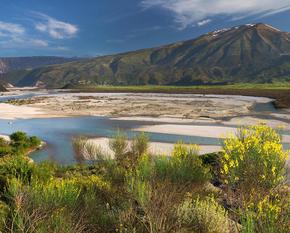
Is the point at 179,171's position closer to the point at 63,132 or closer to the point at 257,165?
the point at 257,165

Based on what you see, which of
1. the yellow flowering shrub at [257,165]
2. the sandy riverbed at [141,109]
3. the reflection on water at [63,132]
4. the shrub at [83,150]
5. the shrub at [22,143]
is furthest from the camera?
the sandy riverbed at [141,109]

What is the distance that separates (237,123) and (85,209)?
1743 inches

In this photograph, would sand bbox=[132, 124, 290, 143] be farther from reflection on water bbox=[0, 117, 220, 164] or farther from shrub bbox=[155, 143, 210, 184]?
shrub bbox=[155, 143, 210, 184]

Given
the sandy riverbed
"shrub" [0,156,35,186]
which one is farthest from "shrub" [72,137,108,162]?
the sandy riverbed

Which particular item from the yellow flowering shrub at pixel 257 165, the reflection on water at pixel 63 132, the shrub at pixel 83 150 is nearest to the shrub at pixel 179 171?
the yellow flowering shrub at pixel 257 165

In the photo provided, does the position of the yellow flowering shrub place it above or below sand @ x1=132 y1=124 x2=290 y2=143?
above

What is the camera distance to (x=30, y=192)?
380 inches

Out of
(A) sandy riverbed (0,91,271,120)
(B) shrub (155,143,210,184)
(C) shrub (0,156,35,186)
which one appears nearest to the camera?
(B) shrub (155,143,210,184)

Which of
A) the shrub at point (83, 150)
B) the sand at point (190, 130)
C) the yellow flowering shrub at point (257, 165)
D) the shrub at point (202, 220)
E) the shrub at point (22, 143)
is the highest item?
the yellow flowering shrub at point (257, 165)

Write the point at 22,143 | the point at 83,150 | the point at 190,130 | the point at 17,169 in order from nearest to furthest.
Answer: the point at 17,169 < the point at 83,150 < the point at 22,143 < the point at 190,130

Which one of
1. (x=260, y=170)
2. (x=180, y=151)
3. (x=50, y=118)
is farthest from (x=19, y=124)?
(x=260, y=170)

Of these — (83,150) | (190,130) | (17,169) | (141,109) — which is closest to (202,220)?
(17,169)

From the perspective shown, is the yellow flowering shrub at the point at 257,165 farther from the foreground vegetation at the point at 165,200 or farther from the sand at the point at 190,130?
the sand at the point at 190,130

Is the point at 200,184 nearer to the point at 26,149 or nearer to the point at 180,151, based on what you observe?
the point at 180,151
